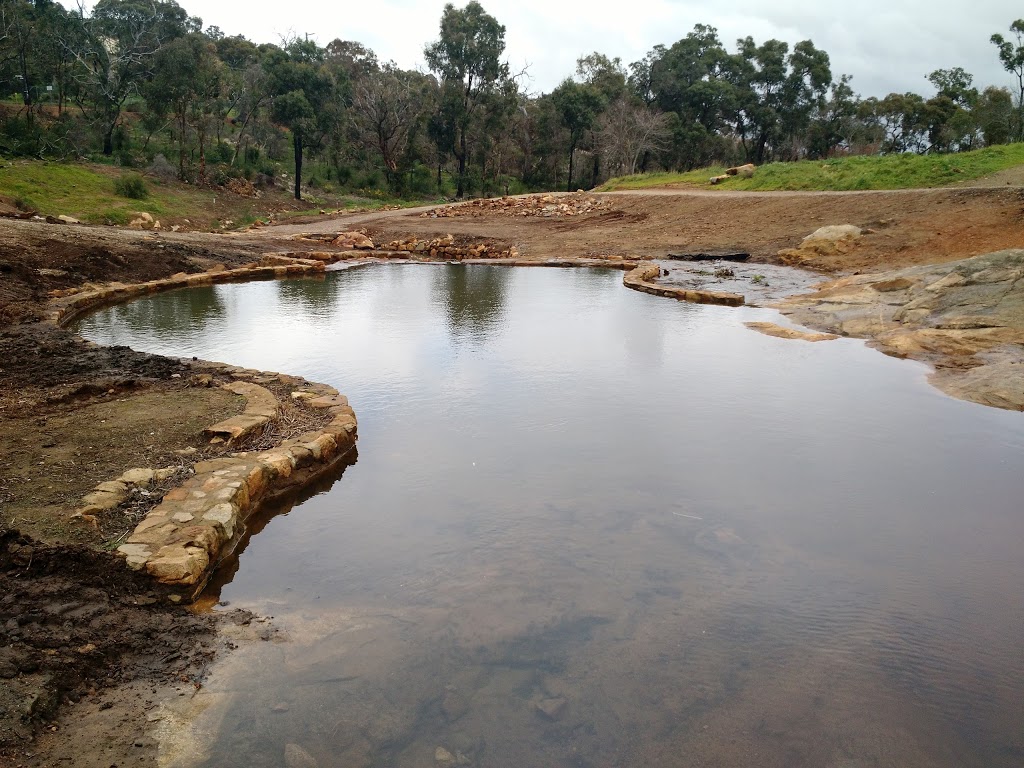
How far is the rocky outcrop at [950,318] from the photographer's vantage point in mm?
7199

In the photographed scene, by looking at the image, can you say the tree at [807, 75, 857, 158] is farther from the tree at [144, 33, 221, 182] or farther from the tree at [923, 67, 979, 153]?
the tree at [144, 33, 221, 182]

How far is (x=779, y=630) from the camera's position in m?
3.32

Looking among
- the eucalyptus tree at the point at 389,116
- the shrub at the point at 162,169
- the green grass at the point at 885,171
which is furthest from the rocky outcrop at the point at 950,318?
the eucalyptus tree at the point at 389,116

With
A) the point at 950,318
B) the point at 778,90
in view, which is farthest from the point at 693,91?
the point at 950,318

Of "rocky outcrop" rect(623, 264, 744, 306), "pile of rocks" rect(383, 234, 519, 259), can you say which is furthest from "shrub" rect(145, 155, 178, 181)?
"rocky outcrop" rect(623, 264, 744, 306)

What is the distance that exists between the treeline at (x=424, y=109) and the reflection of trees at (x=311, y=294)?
13.0 meters

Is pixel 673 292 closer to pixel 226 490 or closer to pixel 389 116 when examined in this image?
pixel 226 490

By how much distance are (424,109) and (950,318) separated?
29.1m

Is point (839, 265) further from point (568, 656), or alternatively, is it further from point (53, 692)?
point (53, 692)

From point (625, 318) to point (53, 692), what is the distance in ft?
28.2

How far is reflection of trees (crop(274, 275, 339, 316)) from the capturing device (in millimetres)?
10773

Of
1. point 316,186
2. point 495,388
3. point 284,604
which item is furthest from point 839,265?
point 316,186

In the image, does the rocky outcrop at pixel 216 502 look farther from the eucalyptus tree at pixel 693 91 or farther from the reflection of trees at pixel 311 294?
the eucalyptus tree at pixel 693 91

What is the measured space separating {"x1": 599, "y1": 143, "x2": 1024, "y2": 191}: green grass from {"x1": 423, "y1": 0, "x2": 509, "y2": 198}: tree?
14105 mm
